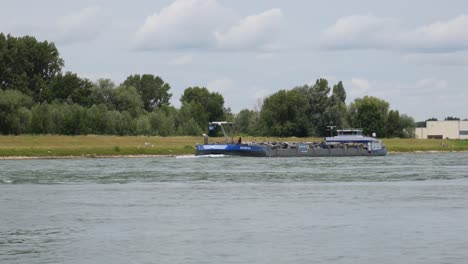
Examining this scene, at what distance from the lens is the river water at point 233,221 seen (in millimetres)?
36969

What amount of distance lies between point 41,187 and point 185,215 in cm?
2290

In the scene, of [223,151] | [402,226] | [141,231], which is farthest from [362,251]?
[223,151]

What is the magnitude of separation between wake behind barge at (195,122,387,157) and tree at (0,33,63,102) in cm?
3969

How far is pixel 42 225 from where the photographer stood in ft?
150

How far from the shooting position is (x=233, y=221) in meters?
46.8

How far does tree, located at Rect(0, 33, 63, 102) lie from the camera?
184 meters

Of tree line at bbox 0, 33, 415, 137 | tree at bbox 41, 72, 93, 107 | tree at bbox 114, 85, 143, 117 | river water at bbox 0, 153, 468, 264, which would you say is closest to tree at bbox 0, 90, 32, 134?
tree line at bbox 0, 33, 415, 137

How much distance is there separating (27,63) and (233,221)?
14457 cm

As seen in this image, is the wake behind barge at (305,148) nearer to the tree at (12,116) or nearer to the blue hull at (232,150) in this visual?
the blue hull at (232,150)

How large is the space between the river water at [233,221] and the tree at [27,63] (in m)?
107

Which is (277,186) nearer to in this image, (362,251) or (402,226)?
(402,226)

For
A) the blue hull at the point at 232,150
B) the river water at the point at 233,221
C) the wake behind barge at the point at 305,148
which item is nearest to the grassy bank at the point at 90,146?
the wake behind barge at the point at 305,148

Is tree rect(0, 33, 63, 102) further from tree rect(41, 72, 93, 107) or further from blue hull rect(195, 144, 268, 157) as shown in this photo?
blue hull rect(195, 144, 268, 157)

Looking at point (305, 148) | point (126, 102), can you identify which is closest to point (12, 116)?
point (126, 102)
